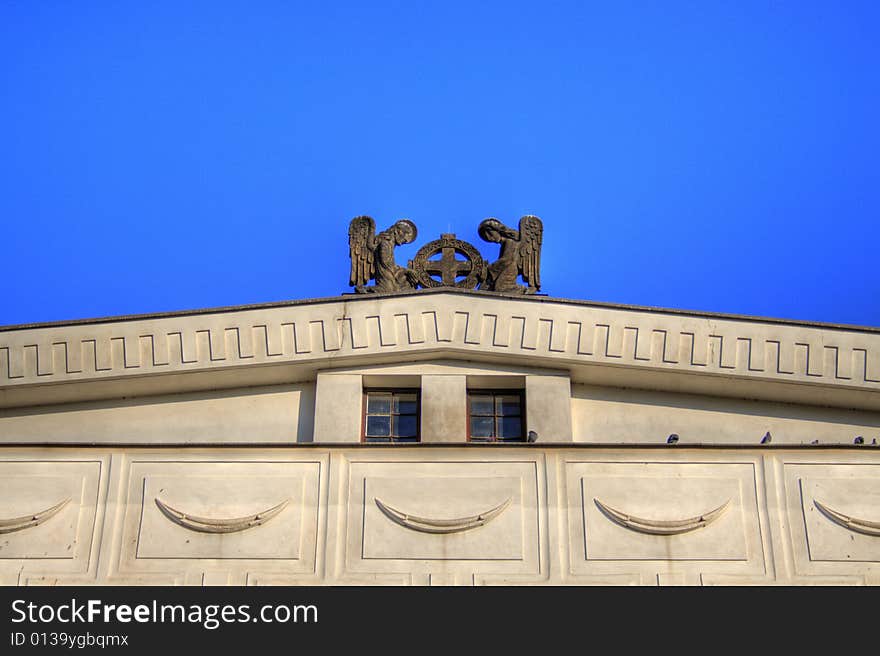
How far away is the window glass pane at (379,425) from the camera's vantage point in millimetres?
21453

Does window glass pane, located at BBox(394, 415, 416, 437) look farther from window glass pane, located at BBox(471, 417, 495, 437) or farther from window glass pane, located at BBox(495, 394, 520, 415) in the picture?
window glass pane, located at BBox(495, 394, 520, 415)

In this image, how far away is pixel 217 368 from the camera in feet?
70.3

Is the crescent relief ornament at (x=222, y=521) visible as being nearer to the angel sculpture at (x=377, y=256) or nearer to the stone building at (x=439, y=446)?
the stone building at (x=439, y=446)

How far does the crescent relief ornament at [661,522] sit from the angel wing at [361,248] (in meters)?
5.18

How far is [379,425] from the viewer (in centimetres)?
2152

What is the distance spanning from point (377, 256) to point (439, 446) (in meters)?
3.92

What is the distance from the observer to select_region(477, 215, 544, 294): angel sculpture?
2233cm

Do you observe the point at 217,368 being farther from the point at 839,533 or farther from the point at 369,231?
the point at 839,533

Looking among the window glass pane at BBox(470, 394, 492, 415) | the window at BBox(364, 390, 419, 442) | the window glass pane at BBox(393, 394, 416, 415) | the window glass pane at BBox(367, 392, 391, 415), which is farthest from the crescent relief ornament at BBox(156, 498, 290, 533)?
the window glass pane at BBox(470, 394, 492, 415)

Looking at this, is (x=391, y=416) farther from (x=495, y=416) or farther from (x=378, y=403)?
(x=495, y=416)

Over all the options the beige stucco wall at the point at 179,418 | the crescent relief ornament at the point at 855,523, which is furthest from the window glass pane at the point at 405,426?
the crescent relief ornament at the point at 855,523

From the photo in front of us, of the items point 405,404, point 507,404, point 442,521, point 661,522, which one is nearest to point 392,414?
point 405,404
